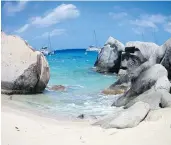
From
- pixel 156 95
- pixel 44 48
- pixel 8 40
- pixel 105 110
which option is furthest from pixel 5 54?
pixel 44 48

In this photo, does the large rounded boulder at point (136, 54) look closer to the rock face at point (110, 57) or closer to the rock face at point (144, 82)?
the rock face at point (110, 57)

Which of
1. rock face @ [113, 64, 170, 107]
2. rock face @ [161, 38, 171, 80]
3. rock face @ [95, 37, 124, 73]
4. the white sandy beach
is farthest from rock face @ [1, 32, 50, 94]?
rock face @ [95, 37, 124, 73]

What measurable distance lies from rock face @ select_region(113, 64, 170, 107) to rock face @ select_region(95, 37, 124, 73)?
13261 millimetres

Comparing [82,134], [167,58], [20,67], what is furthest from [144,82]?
[82,134]

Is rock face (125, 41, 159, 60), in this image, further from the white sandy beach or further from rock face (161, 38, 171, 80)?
the white sandy beach

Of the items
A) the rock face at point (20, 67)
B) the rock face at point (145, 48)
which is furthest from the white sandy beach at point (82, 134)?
the rock face at point (145, 48)

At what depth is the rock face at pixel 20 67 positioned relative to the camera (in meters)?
11.1

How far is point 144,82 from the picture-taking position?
33.3 ft

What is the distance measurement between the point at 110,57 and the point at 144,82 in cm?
1416

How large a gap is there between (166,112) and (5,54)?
6.55 meters

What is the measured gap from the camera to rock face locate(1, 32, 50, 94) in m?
11.1

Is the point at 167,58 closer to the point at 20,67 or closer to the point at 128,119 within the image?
the point at 20,67

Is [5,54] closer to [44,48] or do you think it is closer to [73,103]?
[73,103]

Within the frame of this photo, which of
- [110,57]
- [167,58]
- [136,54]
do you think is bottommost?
[110,57]
